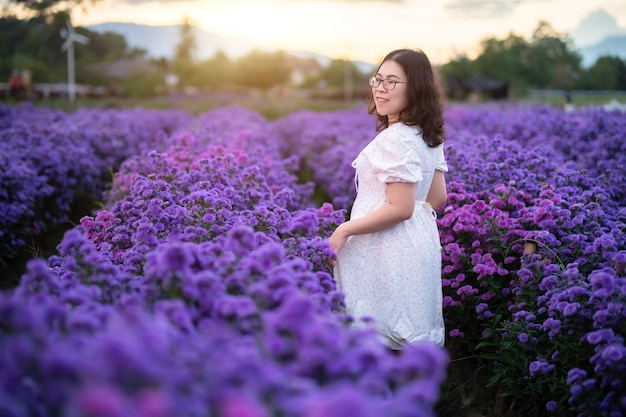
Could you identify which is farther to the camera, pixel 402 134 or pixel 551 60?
pixel 551 60

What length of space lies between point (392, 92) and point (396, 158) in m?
0.40

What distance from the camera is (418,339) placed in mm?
3191

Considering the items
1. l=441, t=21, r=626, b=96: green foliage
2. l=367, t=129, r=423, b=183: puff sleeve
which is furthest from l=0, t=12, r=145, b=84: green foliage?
l=367, t=129, r=423, b=183: puff sleeve

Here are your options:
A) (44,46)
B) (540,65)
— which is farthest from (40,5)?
(540,65)

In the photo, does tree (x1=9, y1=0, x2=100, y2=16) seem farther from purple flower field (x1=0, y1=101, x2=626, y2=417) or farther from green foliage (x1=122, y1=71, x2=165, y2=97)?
purple flower field (x1=0, y1=101, x2=626, y2=417)

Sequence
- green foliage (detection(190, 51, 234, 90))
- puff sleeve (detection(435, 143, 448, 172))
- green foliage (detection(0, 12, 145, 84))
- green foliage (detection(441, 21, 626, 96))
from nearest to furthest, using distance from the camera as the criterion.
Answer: puff sleeve (detection(435, 143, 448, 172)) < green foliage (detection(0, 12, 145, 84)) < green foliage (detection(441, 21, 626, 96)) < green foliage (detection(190, 51, 234, 90))

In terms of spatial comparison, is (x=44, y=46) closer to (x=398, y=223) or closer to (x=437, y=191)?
(x=437, y=191)

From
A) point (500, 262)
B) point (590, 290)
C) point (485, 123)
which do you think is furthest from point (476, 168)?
point (485, 123)

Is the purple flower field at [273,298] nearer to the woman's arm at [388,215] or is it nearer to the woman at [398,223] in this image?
the woman's arm at [388,215]

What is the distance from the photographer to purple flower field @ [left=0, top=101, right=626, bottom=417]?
4.78 feet

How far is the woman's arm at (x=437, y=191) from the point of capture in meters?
3.68

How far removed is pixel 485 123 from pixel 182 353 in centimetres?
1110

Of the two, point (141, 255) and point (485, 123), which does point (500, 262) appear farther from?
point (485, 123)

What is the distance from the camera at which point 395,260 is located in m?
3.24
